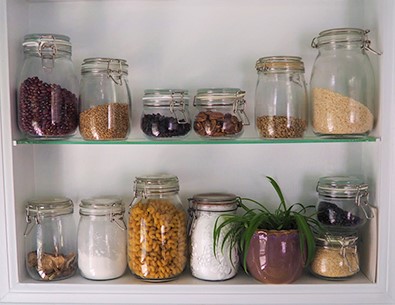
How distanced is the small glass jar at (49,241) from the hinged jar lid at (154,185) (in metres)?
0.18

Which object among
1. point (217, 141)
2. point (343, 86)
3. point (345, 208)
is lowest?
point (345, 208)

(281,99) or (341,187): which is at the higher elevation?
(281,99)

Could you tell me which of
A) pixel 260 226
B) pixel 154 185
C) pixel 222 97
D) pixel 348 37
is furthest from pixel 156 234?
pixel 348 37

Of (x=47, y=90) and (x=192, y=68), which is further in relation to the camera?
(x=192, y=68)

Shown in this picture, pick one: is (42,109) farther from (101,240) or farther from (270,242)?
(270,242)

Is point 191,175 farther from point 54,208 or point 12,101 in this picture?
point 12,101

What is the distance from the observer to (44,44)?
1.08 metres

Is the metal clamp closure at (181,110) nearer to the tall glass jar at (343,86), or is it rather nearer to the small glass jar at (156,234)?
the small glass jar at (156,234)

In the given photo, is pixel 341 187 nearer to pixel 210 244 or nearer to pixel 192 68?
pixel 210 244

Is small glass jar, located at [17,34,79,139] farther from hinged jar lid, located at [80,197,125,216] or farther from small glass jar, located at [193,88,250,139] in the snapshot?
small glass jar, located at [193,88,250,139]

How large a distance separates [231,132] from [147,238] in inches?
11.7

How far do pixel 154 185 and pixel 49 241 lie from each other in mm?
277

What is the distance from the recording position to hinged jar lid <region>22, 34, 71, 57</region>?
1075 mm

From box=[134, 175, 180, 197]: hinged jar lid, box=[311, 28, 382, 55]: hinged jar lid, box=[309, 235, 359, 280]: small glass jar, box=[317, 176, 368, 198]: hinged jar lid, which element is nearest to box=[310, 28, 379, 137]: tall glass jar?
box=[311, 28, 382, 55]: hinged jar lid
